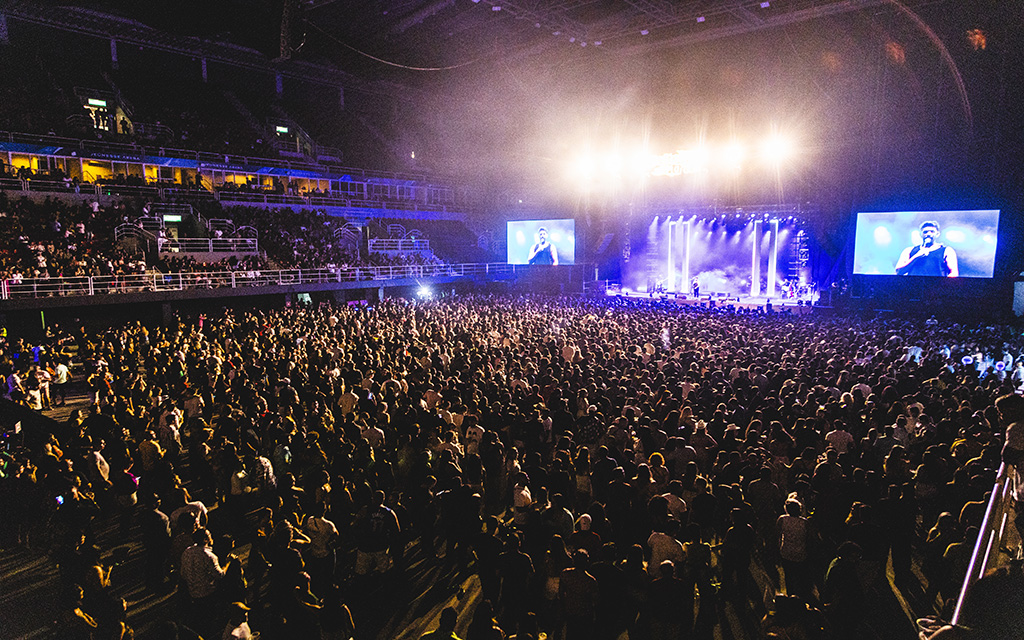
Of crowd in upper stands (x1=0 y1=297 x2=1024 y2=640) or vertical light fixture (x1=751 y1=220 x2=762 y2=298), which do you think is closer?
crowd in upper stands (x1=0 y1=297 x2=1024 y2=640)

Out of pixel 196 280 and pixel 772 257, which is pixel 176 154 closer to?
pixel 196 280

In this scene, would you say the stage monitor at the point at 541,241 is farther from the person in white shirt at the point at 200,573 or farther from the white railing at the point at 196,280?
the person in white shirt at the point at 200,573

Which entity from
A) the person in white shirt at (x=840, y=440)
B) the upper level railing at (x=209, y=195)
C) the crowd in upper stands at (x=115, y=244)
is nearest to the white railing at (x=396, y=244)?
the crowd in upper stands at (x=115, y=244)

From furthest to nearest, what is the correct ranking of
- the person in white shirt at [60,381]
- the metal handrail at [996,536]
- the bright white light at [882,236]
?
the bright white light at [882,236]
the person in white shirt at [60,381]
the metal handrail at [996,536]

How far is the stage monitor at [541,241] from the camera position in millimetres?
32062

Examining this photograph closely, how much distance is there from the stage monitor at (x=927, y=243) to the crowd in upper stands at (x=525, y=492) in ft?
39.1

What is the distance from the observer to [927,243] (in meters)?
21.4

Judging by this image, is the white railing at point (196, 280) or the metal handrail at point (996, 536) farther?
the white railing at point (196, 280)

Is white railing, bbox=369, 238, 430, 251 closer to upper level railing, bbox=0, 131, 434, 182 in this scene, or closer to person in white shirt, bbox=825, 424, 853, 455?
upper level railing, bbox=0, 131, 434, 182

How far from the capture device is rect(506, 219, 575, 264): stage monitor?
1262 inches

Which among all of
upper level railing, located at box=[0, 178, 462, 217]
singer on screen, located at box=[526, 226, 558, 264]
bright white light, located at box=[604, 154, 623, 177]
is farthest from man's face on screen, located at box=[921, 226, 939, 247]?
upper level railing, located at box=[0, 178, 462, 217]

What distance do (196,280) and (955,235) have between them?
28922 millimetres

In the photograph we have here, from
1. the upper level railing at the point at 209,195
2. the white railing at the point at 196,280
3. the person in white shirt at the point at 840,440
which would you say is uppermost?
the upper level railing at the point at 209,195

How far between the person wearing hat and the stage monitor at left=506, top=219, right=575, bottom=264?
15.8 m
